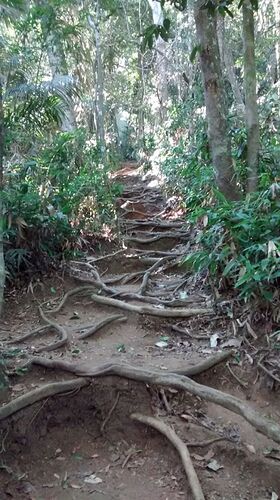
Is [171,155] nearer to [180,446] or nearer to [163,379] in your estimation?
[163,379]

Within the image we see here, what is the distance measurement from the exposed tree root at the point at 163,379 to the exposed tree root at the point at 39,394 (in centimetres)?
12

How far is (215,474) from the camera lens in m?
3.50

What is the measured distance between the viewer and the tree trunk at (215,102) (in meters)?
5.48

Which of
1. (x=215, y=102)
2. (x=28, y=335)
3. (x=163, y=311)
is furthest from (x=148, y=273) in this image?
(x=215, y=102)

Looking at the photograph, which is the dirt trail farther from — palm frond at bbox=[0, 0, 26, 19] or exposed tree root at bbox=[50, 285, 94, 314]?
palm frond at bbox=[0, 0, 26, 19]

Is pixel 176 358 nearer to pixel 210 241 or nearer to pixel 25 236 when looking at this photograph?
pixel 210 241

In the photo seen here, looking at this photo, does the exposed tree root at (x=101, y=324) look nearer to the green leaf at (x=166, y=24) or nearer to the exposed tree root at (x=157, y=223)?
the green leaf at (x=166, y=24)

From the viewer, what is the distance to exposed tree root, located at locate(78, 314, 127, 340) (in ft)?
16.6

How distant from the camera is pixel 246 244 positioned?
4707 mm

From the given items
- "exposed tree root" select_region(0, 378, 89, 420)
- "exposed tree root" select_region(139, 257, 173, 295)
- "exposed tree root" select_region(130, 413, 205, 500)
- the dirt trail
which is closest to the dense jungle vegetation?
"exposed tree root" select_region(139, 257, 173, 295)

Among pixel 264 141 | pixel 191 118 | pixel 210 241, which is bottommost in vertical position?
pixel 210 241

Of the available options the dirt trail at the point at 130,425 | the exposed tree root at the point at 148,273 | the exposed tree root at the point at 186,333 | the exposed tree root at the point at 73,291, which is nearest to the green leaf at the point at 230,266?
the dirt trail at the point at 130,425

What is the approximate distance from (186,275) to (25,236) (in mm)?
2102

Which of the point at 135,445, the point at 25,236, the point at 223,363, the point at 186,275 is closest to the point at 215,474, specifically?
the point at 135,445
